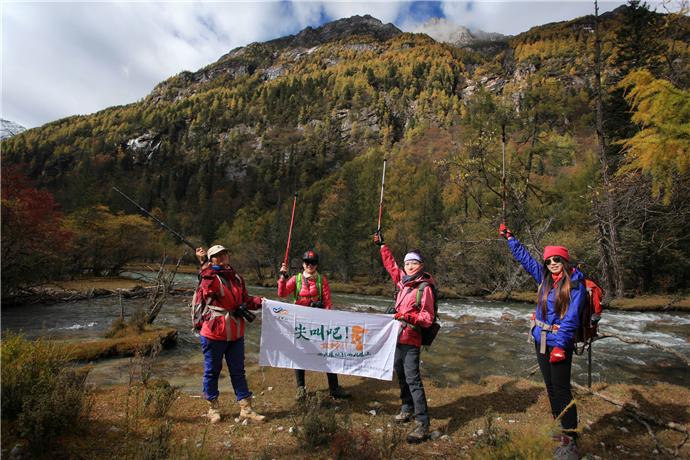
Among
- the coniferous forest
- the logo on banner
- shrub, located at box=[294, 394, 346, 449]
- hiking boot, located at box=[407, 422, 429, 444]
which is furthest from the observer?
the coniferous forest

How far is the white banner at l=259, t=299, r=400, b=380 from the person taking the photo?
604cm

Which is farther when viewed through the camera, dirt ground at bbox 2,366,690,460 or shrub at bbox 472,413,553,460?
dirt ground at bbox 2,366,690,460

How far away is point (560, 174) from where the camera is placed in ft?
163

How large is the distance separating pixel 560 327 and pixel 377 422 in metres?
3.05

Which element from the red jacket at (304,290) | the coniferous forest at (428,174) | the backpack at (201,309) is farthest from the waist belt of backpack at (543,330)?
the coniferous forest at (428,174)

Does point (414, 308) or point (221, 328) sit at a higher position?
point (414, 308)

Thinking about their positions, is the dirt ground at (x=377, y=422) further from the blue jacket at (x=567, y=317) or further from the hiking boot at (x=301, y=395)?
the blue jacket at (x=567, y=317)

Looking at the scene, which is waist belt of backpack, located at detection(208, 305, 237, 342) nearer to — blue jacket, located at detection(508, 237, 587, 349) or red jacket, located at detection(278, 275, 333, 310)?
red jacket, located at detection(278, 275, 333, 310)

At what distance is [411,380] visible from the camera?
17.2 feet

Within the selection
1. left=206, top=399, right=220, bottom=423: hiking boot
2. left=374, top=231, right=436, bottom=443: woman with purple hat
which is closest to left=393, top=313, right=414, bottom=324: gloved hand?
left=374, top=231, right=436, bottom=443: woman with purple hat

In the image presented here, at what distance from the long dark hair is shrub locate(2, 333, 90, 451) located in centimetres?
589

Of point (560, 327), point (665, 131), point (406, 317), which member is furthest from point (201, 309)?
point (665, 131)

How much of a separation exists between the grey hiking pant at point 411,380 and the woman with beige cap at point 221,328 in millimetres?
2215

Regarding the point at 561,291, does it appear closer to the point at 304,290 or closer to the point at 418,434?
the point at 418,434
